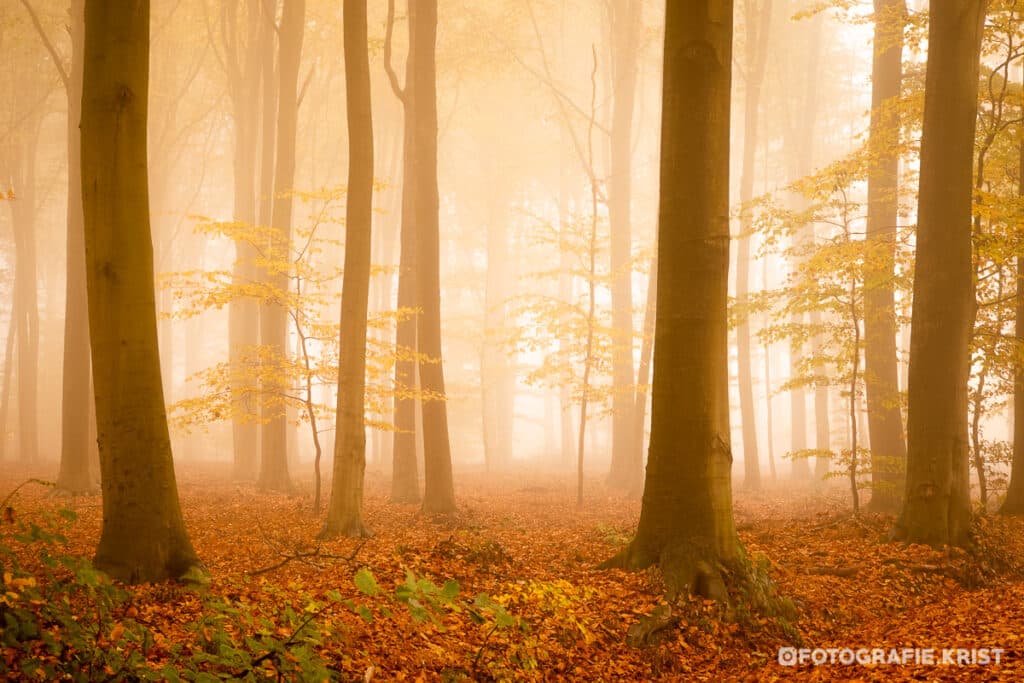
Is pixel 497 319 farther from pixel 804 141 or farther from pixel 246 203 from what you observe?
pixel 804 141

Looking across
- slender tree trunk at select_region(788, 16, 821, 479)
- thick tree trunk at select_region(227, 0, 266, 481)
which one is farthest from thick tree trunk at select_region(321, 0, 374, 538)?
slender tree trunk at select_region(788, 16, 821, 479)

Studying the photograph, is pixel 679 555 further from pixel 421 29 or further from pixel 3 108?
pixel 3 108

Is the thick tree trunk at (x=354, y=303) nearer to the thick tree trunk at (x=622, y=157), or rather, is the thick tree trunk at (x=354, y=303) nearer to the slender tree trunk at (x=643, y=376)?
the slender tree trunk at (x=643, y=376)

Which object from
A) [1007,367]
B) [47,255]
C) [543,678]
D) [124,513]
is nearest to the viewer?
[543,678]

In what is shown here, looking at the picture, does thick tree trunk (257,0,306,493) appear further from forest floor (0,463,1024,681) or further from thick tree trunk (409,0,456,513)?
forest floor (0,463,1024,681)

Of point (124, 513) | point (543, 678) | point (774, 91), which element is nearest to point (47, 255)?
point (774, 91)

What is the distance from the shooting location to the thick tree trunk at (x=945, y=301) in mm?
9297

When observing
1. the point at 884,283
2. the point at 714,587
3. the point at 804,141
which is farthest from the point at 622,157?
the point at 714,587

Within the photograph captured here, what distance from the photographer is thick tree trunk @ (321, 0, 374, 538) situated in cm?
1009

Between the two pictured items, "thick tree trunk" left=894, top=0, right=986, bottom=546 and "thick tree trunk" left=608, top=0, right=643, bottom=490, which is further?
"thick tree trunk" left=608, top=0, right=643, bottom=490

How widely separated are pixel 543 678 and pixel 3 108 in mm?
37562

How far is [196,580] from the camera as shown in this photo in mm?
6082

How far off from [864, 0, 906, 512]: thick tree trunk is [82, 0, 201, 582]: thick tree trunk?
11.5m

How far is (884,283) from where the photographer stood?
41.5 ft
